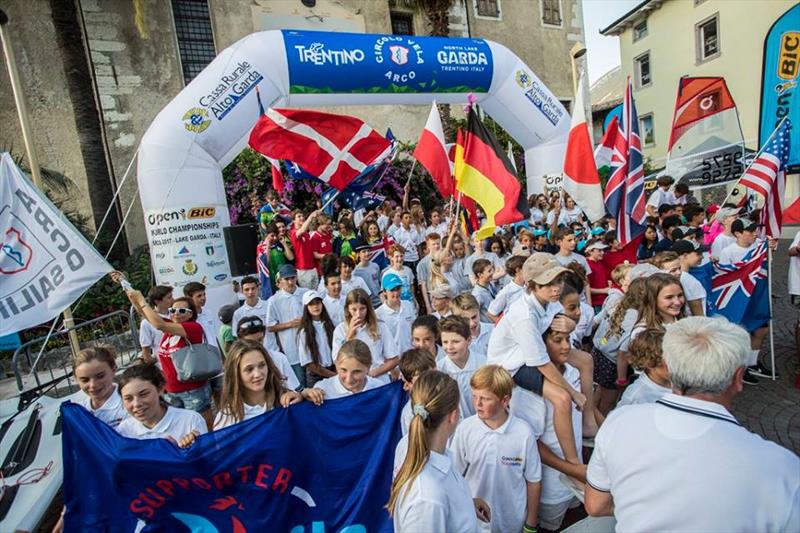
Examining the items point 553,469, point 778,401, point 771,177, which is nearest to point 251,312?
point 553,469

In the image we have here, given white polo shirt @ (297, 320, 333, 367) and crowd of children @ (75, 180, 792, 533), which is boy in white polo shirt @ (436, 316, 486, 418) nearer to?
crowd of children @ (75, 180, 792, 533)

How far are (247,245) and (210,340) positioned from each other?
3614 mm

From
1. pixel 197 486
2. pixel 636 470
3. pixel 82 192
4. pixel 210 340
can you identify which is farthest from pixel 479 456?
pixel 82 192

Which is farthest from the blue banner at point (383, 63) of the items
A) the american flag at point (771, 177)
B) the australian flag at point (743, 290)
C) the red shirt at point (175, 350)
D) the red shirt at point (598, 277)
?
the australian flag at point (743, 290)

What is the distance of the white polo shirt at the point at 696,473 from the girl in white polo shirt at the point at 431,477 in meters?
0.60

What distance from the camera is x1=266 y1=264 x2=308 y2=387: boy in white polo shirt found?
5129mm

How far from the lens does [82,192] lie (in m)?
12.7

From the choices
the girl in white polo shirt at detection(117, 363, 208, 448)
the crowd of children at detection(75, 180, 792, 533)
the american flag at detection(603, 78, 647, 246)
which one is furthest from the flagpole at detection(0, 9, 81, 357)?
the american flag at detection(603, 78, 647, 246)

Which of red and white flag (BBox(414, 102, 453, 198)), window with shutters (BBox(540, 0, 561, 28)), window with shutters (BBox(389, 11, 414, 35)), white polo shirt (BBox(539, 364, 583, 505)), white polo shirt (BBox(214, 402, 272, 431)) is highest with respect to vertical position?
window with shutters (BBox(540, 0, 561, 28))

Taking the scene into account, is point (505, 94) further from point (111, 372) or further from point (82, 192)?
point (82, 192)

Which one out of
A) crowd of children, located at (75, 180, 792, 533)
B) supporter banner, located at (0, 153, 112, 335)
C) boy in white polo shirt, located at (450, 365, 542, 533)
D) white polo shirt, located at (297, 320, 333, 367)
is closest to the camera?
crowd of children, located at (75, 180, 792, 533)

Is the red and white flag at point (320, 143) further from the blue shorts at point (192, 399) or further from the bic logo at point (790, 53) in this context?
the bic logo at point (790, 53)

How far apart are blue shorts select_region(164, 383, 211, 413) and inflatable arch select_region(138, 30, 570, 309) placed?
365 cm

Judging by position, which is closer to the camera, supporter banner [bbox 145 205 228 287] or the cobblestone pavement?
the cobblestone pavement
